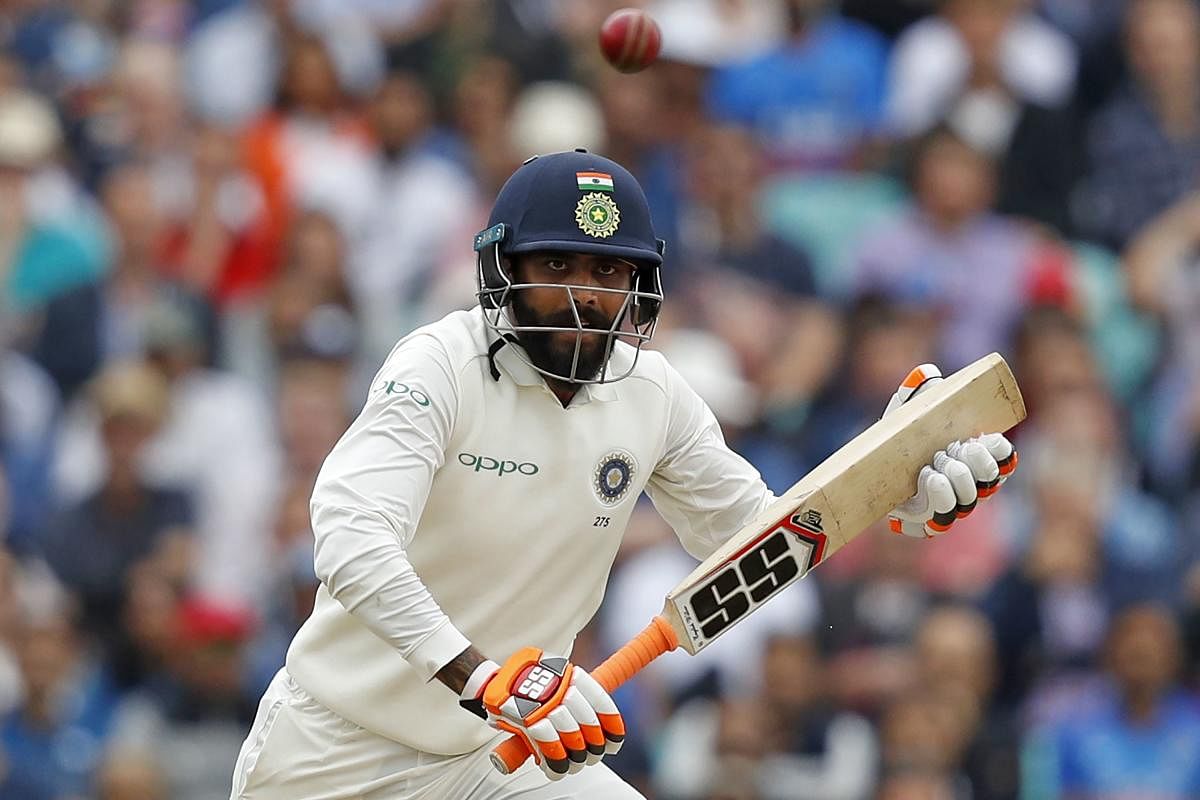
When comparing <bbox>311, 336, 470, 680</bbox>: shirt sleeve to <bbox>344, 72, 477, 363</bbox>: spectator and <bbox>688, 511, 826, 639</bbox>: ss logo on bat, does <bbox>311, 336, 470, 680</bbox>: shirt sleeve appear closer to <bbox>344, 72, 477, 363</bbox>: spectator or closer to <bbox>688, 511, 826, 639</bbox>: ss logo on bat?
<bbox>688, 511, 826, 639</bbox>: ss logo on bat

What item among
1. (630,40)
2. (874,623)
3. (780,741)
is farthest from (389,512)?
(874,623)

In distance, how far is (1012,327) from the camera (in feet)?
29.4

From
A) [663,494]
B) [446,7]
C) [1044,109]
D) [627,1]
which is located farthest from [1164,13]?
[663,494]

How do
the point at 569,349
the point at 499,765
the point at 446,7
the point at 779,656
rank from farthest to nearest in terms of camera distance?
1. the point at 446,7
2. the point at 779,656
3. the point at 569,349
4. the point at 499,765

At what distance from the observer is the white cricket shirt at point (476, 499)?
439 cm

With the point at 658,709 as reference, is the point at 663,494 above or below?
above

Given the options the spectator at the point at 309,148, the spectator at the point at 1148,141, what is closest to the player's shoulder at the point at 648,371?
the spectator at the point at 309,148

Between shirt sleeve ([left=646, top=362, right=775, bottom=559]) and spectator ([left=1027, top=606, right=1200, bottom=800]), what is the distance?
10.9ft

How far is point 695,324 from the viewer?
8.84 m

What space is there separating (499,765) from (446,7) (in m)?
6.52

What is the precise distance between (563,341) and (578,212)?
0.93 ft

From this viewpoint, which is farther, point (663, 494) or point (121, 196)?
point (121, 196)

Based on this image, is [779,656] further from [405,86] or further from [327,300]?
[405,86]

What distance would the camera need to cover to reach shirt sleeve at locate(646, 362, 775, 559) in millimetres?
4934
